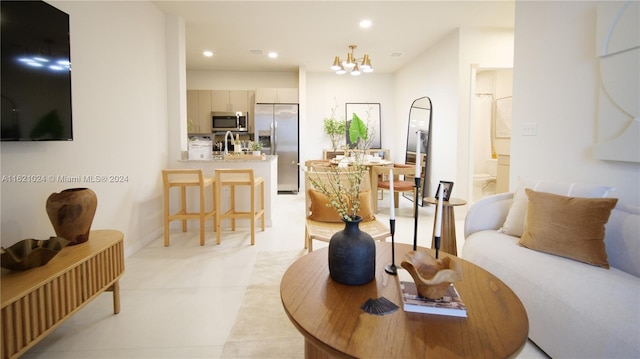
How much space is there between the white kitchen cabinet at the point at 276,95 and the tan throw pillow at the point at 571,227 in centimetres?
555

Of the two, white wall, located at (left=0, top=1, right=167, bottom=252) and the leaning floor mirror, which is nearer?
white wall, located at (left=0, top=1, right=167, bottom=252)

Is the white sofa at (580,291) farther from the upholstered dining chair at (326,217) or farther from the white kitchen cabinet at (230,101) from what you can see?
the white kitchen cabinet at (230,101)

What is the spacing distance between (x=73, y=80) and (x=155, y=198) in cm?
160

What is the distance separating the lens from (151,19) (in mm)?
3578

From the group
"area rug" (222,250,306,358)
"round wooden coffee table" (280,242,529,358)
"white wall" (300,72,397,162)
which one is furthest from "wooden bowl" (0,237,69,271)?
"white wall" (300,72,397,162)

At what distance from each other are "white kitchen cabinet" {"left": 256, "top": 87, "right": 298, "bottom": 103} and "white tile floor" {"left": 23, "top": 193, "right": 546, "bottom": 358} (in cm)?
390

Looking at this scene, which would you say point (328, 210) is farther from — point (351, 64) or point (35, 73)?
point (351, 64)

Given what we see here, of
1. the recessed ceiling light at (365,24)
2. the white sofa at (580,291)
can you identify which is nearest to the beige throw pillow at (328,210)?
the white sofa at (580,291)

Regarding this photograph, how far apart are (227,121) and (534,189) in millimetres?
5870

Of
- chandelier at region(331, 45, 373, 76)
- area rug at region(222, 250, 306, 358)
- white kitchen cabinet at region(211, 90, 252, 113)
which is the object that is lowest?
area rug at region(222, 250, 306, 358)

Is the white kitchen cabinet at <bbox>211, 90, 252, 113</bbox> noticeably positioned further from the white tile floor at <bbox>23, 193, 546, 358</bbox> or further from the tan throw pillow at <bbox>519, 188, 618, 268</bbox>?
the tan throw pillow at <bbox>519, 188, 618, 268</bbox>

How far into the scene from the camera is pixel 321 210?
2.79 meters

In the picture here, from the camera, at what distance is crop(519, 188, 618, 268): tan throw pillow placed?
1771 millimetres

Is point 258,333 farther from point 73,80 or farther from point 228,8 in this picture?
point 228,8
